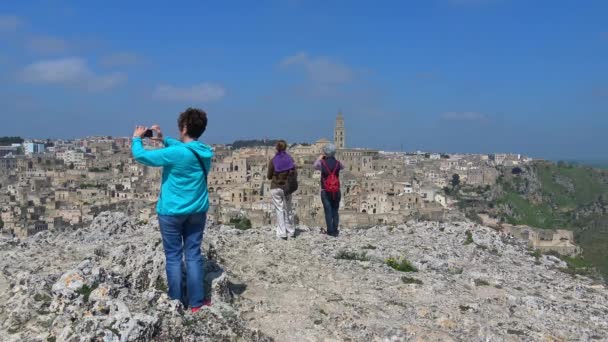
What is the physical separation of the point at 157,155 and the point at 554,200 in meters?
129

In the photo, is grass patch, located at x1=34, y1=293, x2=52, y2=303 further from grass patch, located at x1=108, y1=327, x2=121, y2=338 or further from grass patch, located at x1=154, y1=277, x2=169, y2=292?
grass patch, located at x1=108, y1=327, x2=121, y2=338

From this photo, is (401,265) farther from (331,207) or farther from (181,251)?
A: (181,251)

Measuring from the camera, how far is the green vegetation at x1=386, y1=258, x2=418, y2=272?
34.3ft

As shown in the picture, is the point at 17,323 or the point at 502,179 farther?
the point at 502,179

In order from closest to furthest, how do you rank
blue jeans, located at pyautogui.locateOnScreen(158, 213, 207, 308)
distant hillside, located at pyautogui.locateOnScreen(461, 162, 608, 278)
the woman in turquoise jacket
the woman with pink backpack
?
the woman in turquoise jacket
blue jeans, located at pyautogui.locateOnScreen(158, 213, 207, 308)
the woman with pink backpack
distant hillside, located at pyautogui.locateOnScreen(461, 162, 608, 278)

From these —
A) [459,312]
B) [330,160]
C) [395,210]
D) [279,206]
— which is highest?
[330,160]

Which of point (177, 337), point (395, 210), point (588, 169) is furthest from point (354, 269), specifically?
point (588, 169)

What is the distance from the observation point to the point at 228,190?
71.6 meters

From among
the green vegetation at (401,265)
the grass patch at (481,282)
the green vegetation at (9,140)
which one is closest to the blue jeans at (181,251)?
the green vegetation at (401,265)

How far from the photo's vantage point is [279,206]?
38.1 feet

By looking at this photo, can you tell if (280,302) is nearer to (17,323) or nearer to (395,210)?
(17,323)

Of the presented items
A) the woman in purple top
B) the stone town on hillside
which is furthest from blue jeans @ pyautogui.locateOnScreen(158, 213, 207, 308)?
the stone town on hillside

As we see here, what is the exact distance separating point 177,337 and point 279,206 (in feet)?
19.2

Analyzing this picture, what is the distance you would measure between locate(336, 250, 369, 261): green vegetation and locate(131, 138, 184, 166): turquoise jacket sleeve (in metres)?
5.34
